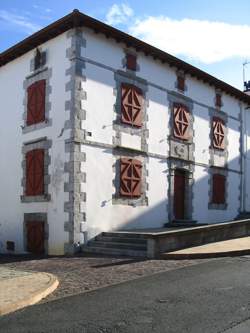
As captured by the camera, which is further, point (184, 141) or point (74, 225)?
point (184, 141)

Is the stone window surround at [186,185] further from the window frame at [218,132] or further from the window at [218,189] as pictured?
Result: the window frame at [218,132]

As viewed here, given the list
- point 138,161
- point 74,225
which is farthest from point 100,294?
point 138,161

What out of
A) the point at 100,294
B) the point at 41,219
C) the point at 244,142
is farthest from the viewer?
the point at 244,142

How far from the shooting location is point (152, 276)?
9.71 meters

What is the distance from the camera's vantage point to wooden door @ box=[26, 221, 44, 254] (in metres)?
15.5

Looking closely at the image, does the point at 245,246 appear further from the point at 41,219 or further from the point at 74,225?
the point at 41,219

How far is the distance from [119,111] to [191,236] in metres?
4.91

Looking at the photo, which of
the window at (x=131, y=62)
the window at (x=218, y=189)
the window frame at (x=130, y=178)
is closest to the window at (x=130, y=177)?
the window frame at (x=130, y=178)

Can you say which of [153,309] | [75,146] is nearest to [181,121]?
[75,146]

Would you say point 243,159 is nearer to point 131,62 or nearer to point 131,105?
point 131,105

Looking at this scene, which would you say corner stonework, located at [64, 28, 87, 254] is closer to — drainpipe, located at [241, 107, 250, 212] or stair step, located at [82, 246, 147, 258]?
stair step, located at [82, 246, 147, 258]

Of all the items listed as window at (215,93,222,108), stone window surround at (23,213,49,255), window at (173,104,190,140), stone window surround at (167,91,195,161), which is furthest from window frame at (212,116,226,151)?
stone window surround at (23,213,49,255)

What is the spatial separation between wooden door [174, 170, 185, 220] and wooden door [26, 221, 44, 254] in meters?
5.46

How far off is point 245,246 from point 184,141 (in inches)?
260
